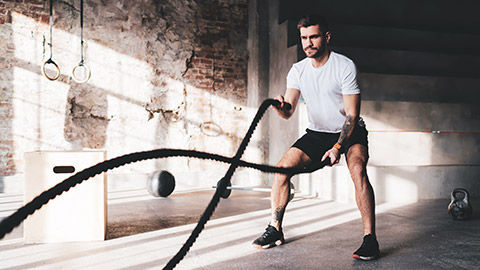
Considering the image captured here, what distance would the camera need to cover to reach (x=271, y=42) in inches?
242

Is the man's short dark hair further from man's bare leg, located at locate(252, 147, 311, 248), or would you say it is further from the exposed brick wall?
the exposed brick wall

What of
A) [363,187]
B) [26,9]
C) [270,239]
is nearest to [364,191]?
[363,187]

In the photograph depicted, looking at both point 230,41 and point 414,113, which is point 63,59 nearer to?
point 230,41

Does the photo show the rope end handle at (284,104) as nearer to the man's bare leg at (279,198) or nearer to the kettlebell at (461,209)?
the man's bare leg at (279,198)

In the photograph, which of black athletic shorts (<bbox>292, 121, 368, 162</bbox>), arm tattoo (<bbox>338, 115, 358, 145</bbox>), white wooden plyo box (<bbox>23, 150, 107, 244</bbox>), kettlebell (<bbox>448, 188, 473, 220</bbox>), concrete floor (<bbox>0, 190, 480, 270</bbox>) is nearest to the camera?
concrete floor (<bbox>0, 190, 480, 270</bbox>)

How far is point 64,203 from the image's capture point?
256 cm

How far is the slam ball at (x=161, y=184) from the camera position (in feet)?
14.6

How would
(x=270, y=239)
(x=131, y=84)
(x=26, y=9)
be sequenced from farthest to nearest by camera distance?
1. (x=131, y=84)
2. (x=26, y=9)
3. (x=270, y=239)

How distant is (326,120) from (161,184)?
8.16ft

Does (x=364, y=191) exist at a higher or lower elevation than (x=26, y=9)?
lower

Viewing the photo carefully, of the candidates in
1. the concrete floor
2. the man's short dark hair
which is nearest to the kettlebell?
the concrete floor

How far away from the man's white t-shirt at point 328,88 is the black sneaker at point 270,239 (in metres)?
0.67

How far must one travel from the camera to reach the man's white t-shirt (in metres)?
2.33

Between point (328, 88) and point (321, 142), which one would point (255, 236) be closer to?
point (321, 142)
